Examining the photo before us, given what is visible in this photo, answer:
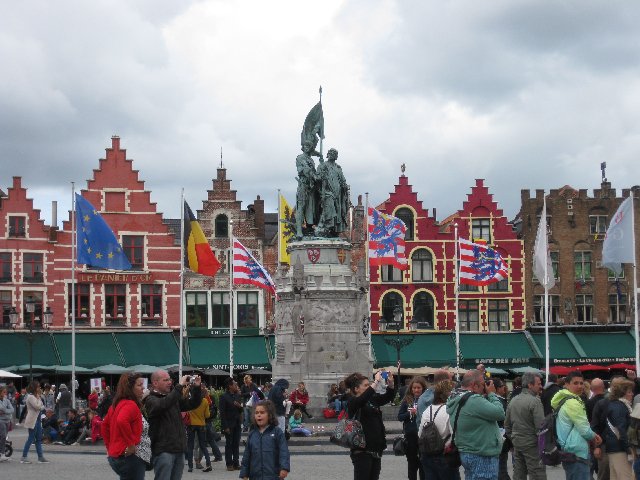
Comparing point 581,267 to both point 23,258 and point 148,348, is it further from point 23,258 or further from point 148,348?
point 23,258

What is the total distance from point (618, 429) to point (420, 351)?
4460 cm

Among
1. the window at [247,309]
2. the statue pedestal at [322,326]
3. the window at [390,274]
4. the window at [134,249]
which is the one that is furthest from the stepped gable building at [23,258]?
the statue pedestal at [322,326]

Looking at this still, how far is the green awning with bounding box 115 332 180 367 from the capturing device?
189 feet

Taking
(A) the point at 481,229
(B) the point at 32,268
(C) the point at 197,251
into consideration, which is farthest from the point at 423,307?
(C) the point at 197,251

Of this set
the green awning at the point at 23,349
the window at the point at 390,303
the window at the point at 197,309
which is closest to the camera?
the green awning at the point at 23,349

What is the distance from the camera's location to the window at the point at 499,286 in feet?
206

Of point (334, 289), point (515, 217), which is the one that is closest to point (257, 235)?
point (515, 217)

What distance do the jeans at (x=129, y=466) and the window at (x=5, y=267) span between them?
1852 inches

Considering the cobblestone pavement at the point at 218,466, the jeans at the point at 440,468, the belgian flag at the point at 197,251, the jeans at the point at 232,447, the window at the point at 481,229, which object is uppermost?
the window at the point at 481,229

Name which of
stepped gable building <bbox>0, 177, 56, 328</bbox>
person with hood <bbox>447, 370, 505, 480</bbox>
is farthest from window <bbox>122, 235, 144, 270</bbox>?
person with hood <bbox>447, 370, 505, 480</bbox>

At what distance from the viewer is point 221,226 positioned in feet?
202

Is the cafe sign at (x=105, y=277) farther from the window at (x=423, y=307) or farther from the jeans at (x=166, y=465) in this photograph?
the jeans at (x=166, y=465)

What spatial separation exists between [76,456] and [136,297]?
32964 mm

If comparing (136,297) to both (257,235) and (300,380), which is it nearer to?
(257,235)
